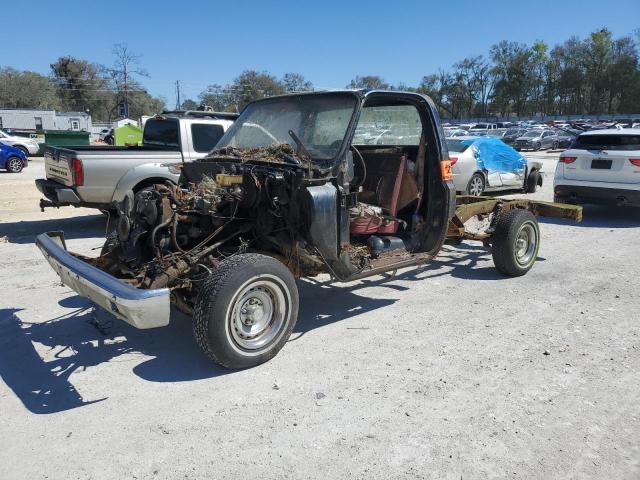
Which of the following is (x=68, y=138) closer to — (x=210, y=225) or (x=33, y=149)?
(x=33, y=149)

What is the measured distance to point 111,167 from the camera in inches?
323

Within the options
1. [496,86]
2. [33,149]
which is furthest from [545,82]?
[33,149]

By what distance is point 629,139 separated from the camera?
10.1 m

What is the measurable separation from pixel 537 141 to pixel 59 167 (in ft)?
120

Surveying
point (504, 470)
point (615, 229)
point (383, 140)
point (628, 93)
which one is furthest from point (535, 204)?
point (628, 93)

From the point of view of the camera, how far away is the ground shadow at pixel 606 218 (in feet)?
33.5

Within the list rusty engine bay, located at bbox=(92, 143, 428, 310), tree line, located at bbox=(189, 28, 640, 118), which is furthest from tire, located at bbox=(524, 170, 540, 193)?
tree line, located at bbox=(189, 28, 640, 118)

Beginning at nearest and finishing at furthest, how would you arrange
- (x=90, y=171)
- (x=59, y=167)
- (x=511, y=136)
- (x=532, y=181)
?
(x=90, y=171), (x=59, y=167), (x=532, y=181), (x=511, y=136)

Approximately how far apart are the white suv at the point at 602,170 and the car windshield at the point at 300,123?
24.6 ft

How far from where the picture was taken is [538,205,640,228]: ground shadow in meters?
10.2

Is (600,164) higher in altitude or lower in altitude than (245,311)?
higher

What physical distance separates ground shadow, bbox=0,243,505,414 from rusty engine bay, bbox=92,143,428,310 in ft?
1.65

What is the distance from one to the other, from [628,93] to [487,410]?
97.3m

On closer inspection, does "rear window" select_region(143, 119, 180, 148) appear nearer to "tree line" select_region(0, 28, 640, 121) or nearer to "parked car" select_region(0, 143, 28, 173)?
"parked car" select_region(0, 143, 28, 173)
